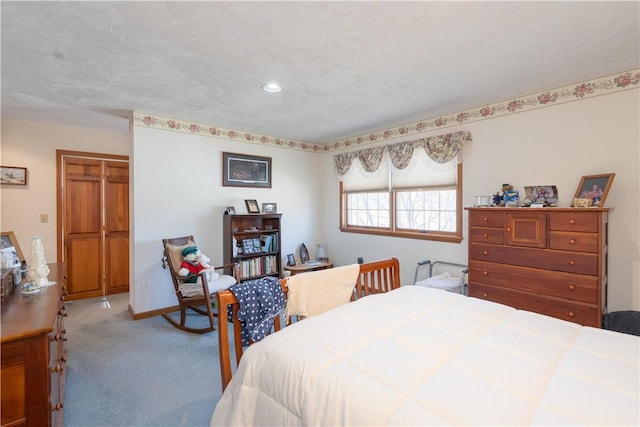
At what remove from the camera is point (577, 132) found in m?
2.67

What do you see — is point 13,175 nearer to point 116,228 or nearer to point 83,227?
point 83,227

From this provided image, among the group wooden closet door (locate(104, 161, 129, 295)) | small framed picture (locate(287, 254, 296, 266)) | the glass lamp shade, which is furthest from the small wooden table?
wooden closet door (locate(104, 161, 129, 295))

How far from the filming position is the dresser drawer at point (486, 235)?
9.00ft

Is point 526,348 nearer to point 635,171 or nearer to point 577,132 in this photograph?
point 635,171

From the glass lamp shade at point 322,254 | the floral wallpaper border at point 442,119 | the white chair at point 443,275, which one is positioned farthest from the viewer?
the glass lamp shade at point 322,254

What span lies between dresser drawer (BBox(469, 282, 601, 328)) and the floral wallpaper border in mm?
1786

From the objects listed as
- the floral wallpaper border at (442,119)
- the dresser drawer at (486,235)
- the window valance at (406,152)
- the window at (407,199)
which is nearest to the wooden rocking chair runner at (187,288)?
the floral wallpaper border at (442,119)

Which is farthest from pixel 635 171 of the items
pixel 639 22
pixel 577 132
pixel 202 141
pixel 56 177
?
pixel 56 177

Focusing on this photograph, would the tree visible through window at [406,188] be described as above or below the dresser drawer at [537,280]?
above

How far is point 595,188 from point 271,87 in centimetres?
288

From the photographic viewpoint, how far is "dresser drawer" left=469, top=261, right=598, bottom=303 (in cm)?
228

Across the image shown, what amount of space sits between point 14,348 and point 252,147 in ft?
11.8

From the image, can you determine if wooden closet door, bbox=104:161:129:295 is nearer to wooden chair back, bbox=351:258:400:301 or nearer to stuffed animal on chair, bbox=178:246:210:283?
stuffed animal on chair, bbox=178:246:210:283

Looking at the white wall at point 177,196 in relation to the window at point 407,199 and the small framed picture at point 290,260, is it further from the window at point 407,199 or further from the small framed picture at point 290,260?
the window at point 407,199
